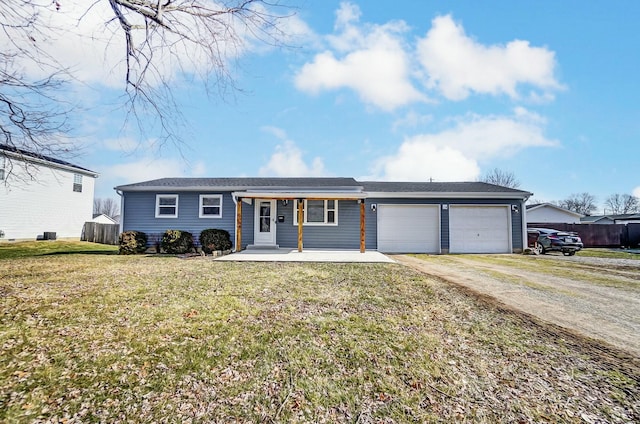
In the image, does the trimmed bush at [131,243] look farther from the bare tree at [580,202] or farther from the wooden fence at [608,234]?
the bare tree at [580,202]

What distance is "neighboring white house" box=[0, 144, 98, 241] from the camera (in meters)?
15.9

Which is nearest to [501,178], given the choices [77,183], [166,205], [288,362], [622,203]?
[166,205]

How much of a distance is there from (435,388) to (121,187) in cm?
1463

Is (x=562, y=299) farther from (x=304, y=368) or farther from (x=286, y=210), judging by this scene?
(x=286, y=210)

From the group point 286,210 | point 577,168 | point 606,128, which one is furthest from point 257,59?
point 577,168

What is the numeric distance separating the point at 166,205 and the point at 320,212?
695 centimetres

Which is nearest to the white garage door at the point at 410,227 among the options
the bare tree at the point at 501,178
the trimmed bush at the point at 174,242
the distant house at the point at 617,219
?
the trimmed bush at the point at 174,242

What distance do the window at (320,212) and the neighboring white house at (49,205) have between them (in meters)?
12.7

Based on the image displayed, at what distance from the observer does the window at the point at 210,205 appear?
12.8 meters

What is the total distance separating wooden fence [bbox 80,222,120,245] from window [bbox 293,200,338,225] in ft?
41.9

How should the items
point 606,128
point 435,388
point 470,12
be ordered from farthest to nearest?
point 606,128 → point 470,12 → point 435,388

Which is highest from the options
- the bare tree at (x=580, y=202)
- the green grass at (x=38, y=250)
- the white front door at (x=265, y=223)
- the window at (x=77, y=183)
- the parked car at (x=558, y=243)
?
the bare tree at (x=580, y=202)

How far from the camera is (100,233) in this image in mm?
18547

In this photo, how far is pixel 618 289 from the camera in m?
6.23
